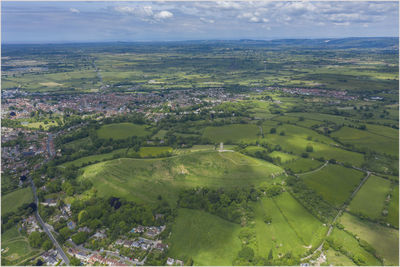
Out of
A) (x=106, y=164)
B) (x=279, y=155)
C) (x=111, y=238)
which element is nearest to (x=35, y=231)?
(x=111, y=238)

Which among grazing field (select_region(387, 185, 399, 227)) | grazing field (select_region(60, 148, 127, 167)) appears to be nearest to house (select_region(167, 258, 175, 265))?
grazing field (select_region(387, 185, 399, 227))

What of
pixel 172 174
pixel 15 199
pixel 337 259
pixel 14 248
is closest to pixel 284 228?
pixel 337 259

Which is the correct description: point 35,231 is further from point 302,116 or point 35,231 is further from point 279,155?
point 302,116

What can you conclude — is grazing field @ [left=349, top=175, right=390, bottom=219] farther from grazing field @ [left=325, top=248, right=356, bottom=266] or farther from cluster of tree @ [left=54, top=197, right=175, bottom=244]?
cluster of tree @ [left=54, top=197, right=175, bottom=244]

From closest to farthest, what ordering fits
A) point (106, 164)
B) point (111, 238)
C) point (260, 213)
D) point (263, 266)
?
point (263, 266)
point (111, 238)
point (260, 213)
point (106, 164)

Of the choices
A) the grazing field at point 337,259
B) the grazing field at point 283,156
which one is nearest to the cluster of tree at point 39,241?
the grazing field at point 337,259

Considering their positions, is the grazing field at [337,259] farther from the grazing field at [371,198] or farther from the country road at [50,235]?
the country road at [50,235]
